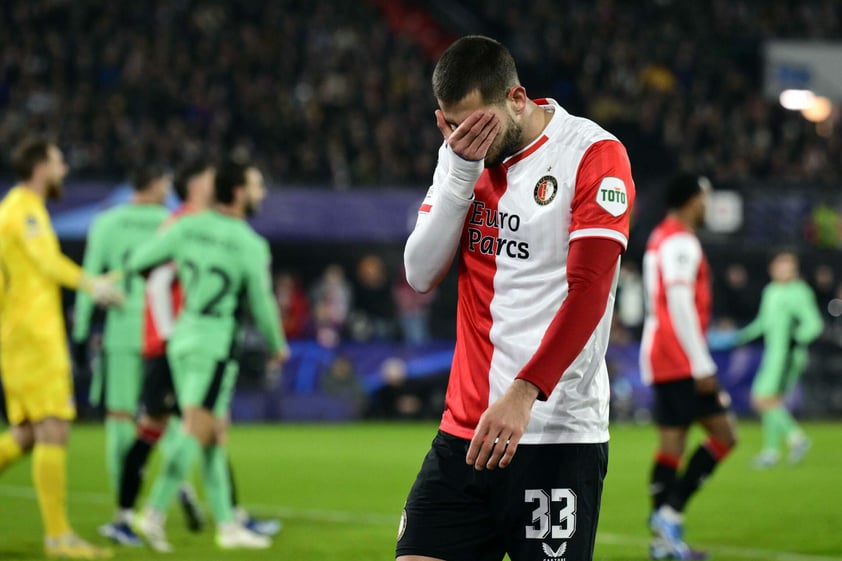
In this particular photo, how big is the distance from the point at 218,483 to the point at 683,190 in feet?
11.6

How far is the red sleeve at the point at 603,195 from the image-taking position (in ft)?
11.8

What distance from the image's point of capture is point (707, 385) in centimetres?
833

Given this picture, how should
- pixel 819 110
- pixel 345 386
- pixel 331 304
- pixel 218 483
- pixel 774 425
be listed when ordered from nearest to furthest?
pixel 218 483 < pixel 774 425 < pixel 345 386 < pixel 331 304 < pixel 819 110

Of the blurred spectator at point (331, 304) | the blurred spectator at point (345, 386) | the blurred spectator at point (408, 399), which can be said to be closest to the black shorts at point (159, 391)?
the blurred spectator at point (345, 386)

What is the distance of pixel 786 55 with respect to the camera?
108 ft

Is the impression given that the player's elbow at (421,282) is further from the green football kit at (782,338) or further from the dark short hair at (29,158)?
the green football kit at (782,338)

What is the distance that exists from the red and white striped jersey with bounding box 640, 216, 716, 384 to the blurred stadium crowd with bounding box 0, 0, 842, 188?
48.0 feet

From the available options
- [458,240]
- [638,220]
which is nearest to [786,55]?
[638,220]

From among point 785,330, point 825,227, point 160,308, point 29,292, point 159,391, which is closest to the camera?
point 29,292

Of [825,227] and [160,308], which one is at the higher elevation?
[825,227]

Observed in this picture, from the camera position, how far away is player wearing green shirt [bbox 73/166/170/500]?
9.79 meters

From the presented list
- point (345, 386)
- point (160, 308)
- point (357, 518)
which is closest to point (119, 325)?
point (160, 308)

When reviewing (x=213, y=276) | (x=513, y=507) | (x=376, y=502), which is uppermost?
(x=213, y=276)

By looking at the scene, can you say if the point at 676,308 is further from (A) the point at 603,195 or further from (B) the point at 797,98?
(B) the point at 797,98
